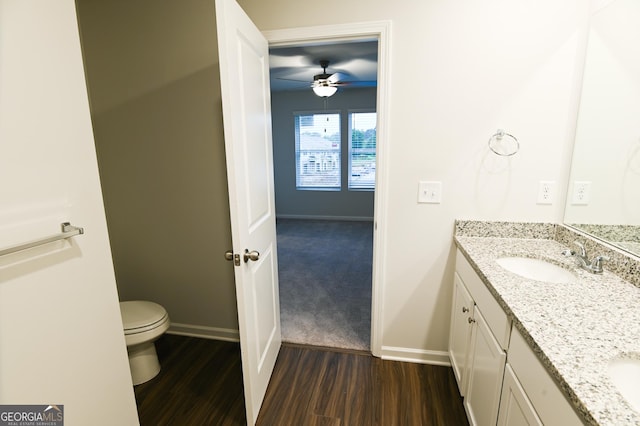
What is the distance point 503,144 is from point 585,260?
73 centimetres

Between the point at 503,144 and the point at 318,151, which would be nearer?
the point at 503,144

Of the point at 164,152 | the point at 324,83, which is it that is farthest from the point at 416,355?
the point at 324,83

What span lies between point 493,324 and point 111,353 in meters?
1.59

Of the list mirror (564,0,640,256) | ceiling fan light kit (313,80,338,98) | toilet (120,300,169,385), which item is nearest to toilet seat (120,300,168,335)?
toilet (120,300,169,385)

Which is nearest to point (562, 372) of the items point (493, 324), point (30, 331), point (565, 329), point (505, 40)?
point (565, 329)

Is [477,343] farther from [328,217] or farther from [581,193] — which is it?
[328,217]

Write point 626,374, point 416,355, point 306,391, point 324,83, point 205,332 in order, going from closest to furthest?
1. point 626,374
2. point 306,391
3. point 416,355
4. point 205,332
5. point 324,83

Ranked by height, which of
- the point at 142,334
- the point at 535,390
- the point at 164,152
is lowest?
the point at 142,334

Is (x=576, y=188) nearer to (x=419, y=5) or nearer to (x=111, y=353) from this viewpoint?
(x=419, y=5)

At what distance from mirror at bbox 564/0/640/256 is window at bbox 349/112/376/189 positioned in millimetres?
4195

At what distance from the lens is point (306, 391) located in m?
1.83

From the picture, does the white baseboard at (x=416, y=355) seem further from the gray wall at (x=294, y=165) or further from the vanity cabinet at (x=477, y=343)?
the gray wall at (x=294, y=165)

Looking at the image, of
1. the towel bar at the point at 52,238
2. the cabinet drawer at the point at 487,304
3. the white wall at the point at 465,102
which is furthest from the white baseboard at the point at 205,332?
the cabinet drawer at the point at 487,304

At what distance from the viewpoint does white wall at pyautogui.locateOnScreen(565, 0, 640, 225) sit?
130 cm
